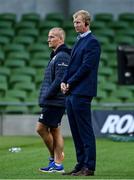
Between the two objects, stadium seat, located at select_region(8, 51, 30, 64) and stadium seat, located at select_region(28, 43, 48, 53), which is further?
stadium seat, located at select_region(28, 43, 48, 53)

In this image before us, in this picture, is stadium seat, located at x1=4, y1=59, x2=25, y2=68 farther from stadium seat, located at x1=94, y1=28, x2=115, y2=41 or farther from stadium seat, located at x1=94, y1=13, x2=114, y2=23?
stadium seat, located at x1=94, y1=13, x2=114, y2=23

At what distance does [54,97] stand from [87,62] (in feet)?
3.50

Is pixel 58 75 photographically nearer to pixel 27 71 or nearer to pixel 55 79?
pixel 55 79

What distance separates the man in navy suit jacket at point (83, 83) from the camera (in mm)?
11180

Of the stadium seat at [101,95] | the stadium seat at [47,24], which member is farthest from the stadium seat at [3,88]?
the stadium seat at [47,24]

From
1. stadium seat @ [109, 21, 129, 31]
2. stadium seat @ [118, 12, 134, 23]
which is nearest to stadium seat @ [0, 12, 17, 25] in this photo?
stadium seat @ [109, 21, 129, 31]

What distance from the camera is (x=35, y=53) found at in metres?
26.0

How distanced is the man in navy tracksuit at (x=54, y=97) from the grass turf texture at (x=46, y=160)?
433 mm

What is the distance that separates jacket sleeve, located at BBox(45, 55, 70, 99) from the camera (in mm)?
11859

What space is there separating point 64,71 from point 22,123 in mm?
10013

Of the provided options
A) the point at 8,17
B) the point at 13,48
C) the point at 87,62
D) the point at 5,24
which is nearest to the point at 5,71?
the point at 13,48

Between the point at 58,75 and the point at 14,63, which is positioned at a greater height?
the point at 58,75

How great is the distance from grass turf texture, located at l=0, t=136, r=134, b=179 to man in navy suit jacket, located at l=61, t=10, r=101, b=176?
38cm

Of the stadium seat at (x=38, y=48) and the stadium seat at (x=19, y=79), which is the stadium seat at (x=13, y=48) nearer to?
the stadium seat at (x=38, y=48)
